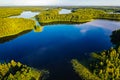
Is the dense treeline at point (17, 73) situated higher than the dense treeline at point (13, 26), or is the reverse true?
the dense treeline at point (17, 73)

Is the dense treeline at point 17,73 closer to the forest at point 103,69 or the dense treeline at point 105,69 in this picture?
the forest at point 103,69

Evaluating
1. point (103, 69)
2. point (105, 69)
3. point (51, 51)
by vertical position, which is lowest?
point (51, 51)

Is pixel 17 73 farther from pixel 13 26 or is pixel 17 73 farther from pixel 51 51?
pixel 13 26

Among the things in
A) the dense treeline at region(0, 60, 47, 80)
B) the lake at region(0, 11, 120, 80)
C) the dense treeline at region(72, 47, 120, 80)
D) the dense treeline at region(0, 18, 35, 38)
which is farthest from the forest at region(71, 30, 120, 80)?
the dense treeline at region(0, 18, 35, 38)

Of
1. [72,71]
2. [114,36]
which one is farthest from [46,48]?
[114,36]

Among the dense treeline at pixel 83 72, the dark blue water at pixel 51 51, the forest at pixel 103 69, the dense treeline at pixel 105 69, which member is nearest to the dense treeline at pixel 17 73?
the dark blue water at pixel 51 51

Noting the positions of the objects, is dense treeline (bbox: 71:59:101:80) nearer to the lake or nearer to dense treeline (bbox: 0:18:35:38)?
the lake

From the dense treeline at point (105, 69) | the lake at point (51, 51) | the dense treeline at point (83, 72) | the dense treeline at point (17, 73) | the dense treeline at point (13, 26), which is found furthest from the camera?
the dense treeline at point (13, 26)

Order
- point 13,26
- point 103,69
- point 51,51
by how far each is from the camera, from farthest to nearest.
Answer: point 13,26, point 51,51, point 103,69

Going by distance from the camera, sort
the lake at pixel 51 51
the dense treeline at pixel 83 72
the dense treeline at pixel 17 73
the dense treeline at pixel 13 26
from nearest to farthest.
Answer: the dense treeline at pixel 17 73, the dense treeline at pixel 83 72, the lake at pixel 51 51, the dense treeline at pixel 13 26

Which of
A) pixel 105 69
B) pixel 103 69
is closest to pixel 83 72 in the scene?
pixel 103 69

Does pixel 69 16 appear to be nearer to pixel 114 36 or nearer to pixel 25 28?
pixel 25 28
